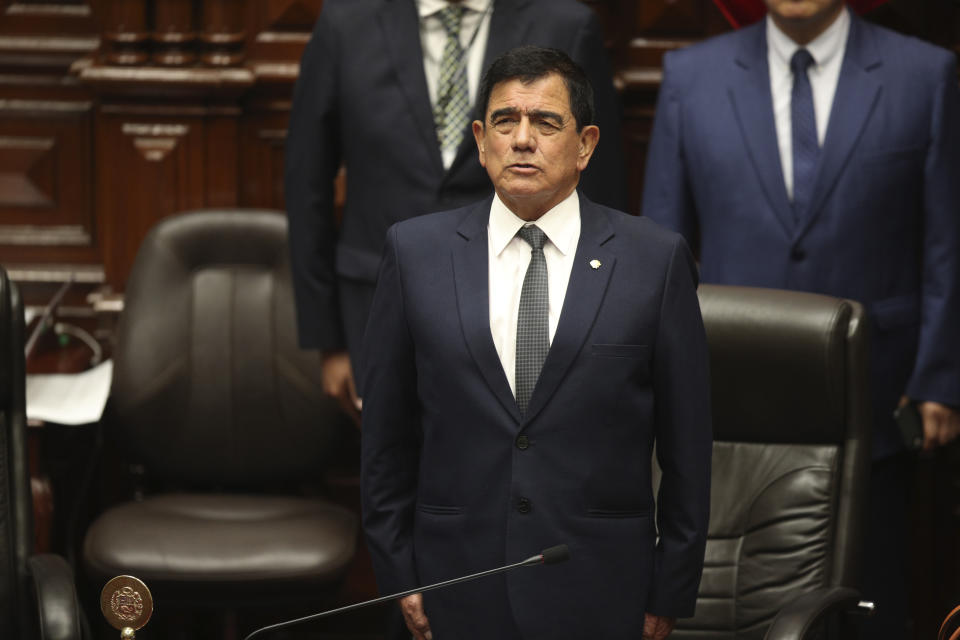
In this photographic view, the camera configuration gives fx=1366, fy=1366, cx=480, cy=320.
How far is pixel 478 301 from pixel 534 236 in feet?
0.38

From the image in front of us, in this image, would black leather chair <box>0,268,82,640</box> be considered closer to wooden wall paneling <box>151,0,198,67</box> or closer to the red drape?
wooden wall paneling <box>151,0,198,67</box>

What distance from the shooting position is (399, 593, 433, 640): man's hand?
1.84 m

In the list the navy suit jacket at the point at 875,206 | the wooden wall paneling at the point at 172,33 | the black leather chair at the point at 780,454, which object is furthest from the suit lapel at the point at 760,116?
the wooden wall paneling at the point at 172,33

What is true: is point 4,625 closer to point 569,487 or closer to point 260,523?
point 260,523

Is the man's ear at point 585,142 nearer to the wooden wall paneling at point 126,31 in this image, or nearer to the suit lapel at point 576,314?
the suit lapel at point 576,314

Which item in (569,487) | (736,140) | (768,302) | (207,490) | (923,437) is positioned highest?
(736,140)

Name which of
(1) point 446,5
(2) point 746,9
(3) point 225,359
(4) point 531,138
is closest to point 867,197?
(2) point 746,9

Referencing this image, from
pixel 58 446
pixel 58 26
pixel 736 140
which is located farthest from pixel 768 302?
pixel 58 26

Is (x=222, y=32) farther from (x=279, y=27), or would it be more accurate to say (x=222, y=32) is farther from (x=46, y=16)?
(x=46, y=16)

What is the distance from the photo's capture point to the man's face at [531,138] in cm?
174

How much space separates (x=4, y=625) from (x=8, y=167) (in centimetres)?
147

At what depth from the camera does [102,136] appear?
10.8 ft

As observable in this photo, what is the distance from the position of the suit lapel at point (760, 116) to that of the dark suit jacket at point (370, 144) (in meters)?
0.26

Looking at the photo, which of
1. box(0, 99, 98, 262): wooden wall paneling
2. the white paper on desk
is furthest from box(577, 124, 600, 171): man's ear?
box(0, 99, 98, 262): wooden wall paneling
